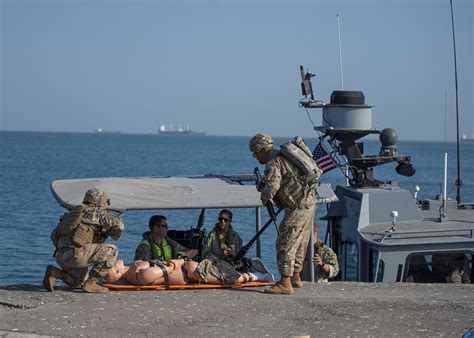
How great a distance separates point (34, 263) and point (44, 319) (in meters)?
12.9

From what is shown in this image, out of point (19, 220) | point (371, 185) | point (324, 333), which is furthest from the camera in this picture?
point (19, 220)

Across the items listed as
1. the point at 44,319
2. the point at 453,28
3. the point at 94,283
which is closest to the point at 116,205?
the point at 94,283

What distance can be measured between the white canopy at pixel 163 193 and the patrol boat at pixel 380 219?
1.16 meters

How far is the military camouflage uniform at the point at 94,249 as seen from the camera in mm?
9766

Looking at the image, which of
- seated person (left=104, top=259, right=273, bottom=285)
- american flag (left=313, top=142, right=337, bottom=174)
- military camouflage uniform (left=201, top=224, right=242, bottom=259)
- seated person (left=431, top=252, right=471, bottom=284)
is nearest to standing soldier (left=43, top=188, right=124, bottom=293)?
seated person (left=104, top=259, right=273, bottom=285)

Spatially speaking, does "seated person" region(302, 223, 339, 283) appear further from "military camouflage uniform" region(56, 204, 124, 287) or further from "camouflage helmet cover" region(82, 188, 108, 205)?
"camouflage helmet cover" region(82, 188, 108, 205)

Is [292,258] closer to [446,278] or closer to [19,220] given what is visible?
[446,278]

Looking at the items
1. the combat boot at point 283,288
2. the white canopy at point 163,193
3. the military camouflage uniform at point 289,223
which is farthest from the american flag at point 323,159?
the combat boot at point 283,288

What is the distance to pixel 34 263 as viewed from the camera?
21.6 m

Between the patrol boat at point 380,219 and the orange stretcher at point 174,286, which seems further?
the patrol boat at point 380,219

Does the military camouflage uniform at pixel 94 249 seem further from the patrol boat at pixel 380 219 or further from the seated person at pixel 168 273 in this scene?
the patrol boat at pixel 380 219

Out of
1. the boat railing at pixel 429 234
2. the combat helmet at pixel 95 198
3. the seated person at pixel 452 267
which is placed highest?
the combat helmet at pixel 95 198

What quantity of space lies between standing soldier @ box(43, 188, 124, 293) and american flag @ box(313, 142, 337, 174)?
14.1 feet

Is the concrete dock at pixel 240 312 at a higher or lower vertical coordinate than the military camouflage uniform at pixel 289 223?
lower
